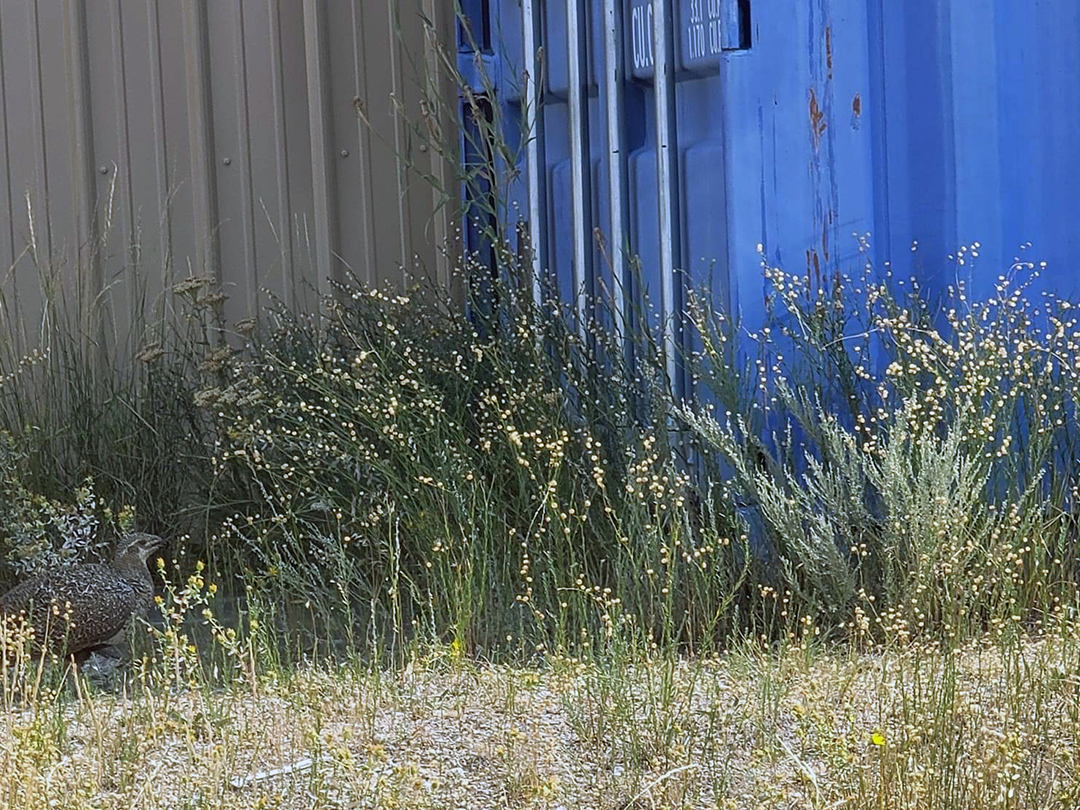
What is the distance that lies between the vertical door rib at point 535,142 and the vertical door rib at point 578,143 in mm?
125

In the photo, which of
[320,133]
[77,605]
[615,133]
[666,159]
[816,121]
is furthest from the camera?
[320,133]

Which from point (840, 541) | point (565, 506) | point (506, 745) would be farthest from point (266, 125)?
point (506, 745)

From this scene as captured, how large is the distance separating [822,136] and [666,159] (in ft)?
1.45

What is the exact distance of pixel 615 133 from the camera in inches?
176

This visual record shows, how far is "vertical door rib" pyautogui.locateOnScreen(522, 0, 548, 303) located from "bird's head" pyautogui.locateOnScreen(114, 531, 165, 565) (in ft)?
4.48

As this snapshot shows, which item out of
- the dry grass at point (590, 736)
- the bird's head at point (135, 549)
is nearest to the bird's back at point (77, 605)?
the bird's head at point (135, 549)

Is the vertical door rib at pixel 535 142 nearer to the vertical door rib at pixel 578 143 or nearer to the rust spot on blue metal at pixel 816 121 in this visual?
the vertical door rib at pixel 578 143

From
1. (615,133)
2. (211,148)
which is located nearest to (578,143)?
(615,133)

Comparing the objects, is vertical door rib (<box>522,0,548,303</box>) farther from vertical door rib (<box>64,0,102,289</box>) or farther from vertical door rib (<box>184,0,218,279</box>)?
vertical door rib (<box>64,0,102,289</box>)

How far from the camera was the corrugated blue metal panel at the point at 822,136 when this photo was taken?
412 cm

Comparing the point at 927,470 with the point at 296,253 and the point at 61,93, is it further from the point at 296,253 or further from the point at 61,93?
the point at 61,93

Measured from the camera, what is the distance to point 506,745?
2.99m

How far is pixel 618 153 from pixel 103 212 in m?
2.22

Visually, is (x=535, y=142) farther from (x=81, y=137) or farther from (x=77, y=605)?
(x=77, y=605)
